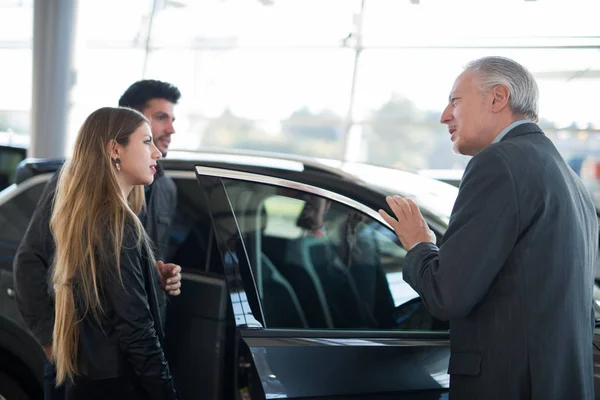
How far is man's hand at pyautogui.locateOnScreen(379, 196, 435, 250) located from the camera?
176cm

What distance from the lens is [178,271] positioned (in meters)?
2.21

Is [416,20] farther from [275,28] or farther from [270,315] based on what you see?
[270,315]

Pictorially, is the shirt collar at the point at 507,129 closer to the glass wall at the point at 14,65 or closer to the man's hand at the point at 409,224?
the man's hand at the point at 409,224

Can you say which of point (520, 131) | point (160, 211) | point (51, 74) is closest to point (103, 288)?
point (160, 211)

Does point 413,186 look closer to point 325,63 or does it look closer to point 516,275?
point 516,275

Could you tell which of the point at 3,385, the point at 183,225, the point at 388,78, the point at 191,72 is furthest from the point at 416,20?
the point at 3,385

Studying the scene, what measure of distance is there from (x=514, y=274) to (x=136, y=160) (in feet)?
3.59

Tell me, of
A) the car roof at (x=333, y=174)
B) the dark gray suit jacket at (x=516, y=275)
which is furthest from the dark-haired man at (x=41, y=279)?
the dark gray suit jacket at (x=516, y=275)

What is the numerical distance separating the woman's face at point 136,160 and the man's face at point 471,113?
0.89 meters

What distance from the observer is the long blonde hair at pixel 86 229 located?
1937 mm

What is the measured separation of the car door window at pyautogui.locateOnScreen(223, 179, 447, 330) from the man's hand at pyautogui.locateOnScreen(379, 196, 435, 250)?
45 centimetres

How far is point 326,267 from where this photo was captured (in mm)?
2602

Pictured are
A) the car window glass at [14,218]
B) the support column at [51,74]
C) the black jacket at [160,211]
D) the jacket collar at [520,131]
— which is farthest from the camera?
the support column at [51,74]

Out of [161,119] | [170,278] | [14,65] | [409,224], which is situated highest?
[14,65]
